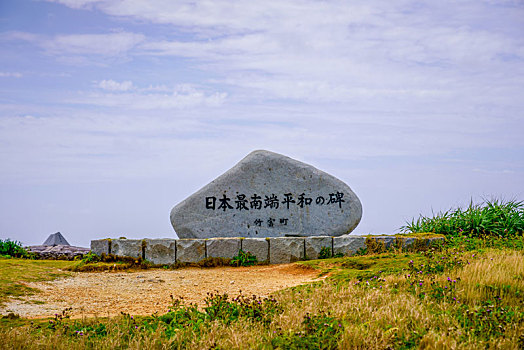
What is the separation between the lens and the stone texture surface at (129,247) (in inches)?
388

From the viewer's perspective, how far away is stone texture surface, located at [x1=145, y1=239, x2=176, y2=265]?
975 centimetres

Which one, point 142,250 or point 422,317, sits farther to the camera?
point 142,250

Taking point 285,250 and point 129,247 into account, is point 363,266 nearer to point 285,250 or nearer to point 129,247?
point 285,250

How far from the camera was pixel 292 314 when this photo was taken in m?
4.38

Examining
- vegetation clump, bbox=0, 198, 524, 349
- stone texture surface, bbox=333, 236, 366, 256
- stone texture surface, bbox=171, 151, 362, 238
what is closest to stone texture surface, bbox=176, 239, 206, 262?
stone texture surface, bbox=171, 151, 362, 238

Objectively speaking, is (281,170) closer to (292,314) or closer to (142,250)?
(142,250)

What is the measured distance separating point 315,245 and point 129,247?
390 cm

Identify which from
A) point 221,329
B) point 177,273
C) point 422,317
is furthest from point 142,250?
point 422,317

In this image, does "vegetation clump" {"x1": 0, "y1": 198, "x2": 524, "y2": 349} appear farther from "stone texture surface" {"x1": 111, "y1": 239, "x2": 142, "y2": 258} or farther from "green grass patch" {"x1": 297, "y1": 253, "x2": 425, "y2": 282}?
"stone texture surface" {"x1": 111, "y1": 239, "x2": 142, "y2": 258}

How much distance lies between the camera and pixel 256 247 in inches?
382

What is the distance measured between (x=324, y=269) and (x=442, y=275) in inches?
102

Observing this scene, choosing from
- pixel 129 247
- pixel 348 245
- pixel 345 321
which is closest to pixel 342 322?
pixel 345 321

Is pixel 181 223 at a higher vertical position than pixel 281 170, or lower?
lower

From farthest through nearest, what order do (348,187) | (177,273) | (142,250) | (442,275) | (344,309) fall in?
(348,187) → (142,250) → (177,273) → (442,275) → (344,309)
